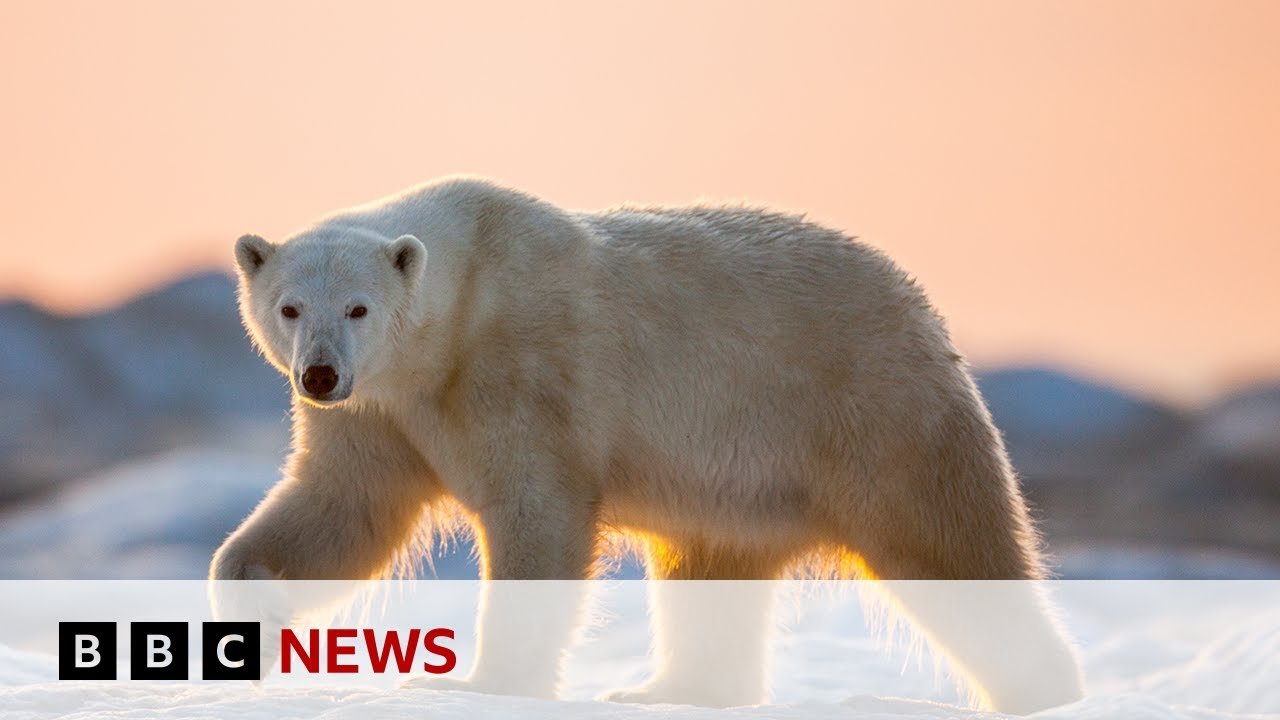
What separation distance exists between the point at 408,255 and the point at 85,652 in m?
2.27

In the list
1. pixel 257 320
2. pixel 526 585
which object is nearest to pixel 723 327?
pixel 526 585

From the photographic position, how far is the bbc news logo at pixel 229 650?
6.64m

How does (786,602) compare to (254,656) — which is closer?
(254,656)

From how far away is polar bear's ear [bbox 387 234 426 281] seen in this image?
6.26 meters

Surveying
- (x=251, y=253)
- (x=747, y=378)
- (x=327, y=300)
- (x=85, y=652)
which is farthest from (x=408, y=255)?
(x=85, y=652)

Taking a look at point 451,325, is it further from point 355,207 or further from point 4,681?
point 4,681

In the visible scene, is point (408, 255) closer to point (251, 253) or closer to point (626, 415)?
point (251, 253)

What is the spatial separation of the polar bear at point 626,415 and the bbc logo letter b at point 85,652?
29.2 inches

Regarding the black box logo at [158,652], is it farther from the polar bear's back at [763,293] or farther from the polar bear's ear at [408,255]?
the polar bear's back at [763,293]

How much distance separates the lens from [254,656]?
6734 mm

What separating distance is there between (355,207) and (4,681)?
2.52 metres

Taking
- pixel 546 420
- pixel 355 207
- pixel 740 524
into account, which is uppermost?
pixel 355 207

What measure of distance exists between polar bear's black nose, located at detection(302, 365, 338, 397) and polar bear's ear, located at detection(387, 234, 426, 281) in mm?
543

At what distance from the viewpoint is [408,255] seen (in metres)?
6.28
